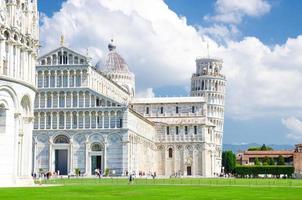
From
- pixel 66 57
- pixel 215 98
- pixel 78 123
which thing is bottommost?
pixel 78 123

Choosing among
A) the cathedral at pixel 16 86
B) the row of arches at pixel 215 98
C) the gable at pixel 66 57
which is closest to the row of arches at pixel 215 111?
the row of arches at pixel 215 98

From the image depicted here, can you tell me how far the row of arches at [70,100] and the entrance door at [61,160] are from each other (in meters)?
8.10

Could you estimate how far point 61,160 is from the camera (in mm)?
105188

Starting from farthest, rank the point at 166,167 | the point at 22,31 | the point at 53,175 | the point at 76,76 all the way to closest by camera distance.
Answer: the point at 166,167
the point at 76,76
the point at 53,175
the point at 22,31

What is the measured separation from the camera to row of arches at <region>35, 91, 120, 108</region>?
10138 centimetres

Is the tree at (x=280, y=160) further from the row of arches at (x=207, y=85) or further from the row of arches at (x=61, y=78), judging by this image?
the row of arches at (x=61, y=78)

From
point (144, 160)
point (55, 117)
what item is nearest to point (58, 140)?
point (55, 117)

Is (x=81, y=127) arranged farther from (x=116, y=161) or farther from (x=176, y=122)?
(x=176, y=122)

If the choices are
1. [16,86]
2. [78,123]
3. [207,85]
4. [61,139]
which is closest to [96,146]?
[78,123]

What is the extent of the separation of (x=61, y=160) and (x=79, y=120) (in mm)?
8597

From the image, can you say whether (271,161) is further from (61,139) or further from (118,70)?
(61,139)

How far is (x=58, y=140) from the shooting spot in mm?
103000

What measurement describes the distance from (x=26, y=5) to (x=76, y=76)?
45.0 metres

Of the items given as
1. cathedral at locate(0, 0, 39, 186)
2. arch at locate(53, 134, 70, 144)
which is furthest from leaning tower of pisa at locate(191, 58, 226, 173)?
cathedral at locate(0, 0, 39, 186)
